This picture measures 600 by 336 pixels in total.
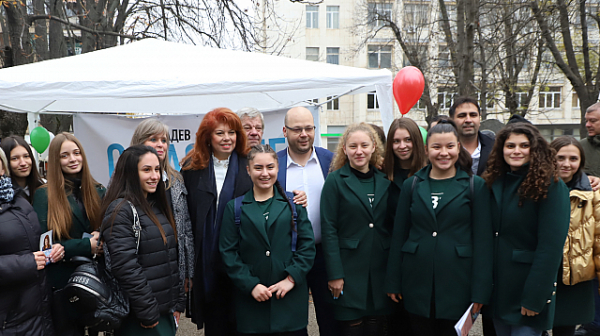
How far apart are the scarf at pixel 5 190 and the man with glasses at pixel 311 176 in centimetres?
169

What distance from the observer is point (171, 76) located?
154 inches

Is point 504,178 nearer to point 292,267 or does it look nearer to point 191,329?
point 292,267

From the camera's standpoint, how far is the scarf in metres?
2.71

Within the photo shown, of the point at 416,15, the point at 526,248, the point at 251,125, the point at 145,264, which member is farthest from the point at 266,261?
the point at 416,15

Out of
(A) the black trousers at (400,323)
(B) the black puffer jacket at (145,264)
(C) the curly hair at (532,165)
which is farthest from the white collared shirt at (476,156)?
(B) the black puffer jacket at (145,264)

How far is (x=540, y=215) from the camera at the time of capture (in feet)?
8.25

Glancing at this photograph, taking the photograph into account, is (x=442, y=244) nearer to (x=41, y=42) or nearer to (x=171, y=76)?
(x=171, y=76)

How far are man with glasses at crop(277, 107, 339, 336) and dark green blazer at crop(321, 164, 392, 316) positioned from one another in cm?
26

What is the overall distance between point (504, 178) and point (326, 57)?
3000 cm

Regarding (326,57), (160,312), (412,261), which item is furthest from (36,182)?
(326,57)

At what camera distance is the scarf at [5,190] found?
106 inches

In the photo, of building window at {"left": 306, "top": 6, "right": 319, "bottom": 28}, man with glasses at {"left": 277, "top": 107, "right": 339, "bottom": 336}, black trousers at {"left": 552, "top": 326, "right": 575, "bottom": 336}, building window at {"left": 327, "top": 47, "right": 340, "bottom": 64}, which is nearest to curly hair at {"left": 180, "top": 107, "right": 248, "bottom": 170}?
man with glasses at {"left": 277, "top": 107, "right": 339, "bottom": 336}

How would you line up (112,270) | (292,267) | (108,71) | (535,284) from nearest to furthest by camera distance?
(535,284), (112,270), (292,267), (108,71)

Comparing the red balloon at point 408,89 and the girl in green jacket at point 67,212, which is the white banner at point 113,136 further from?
the girl in green jacket at point 67,212
